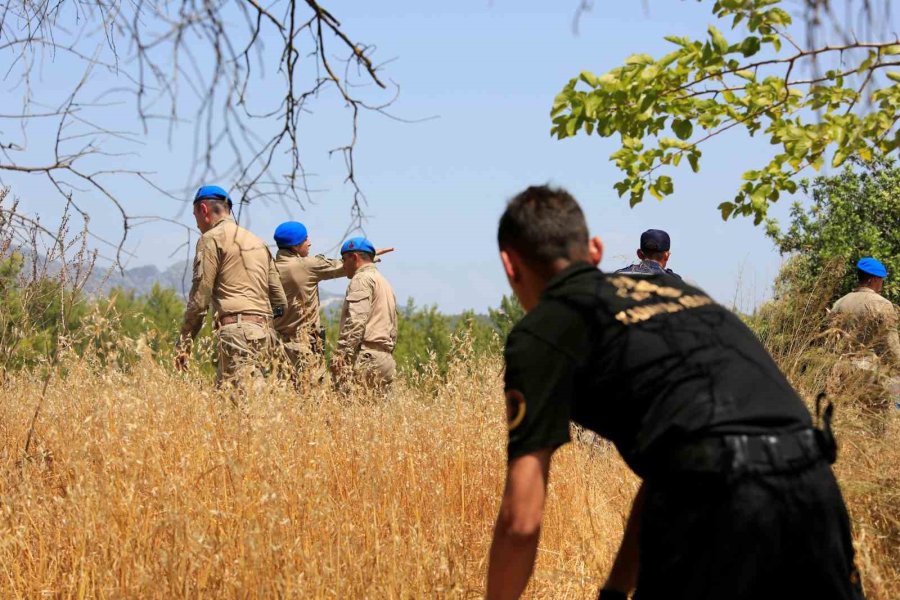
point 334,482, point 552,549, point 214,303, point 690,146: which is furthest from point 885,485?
point 214,303

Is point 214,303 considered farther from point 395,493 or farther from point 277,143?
point 277,143

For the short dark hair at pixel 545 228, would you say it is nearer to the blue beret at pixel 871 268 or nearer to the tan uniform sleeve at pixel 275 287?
the tan uniform sleeve at pixel 275 287

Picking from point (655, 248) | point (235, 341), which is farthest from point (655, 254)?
point (235, 341)

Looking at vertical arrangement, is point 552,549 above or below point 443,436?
below

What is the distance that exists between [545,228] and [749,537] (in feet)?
2.42

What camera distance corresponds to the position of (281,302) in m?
7.06

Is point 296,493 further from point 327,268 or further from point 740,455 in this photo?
point 327,268

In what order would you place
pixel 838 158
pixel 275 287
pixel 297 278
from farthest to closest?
pixel 297 278, pixel 275 287, pixel 838 158

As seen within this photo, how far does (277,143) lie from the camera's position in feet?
8.00

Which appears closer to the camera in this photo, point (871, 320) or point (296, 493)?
point (296, 493)

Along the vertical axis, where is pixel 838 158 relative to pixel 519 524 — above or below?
above

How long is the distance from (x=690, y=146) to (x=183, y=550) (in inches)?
83.7

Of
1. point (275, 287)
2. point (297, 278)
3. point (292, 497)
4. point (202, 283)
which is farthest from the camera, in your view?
point (297, 278)

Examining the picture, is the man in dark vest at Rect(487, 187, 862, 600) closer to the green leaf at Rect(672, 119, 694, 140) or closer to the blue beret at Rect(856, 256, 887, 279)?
the green leaf at Rect(672, 119, 694, 140)
